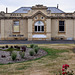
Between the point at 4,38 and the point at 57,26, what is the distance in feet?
41.4

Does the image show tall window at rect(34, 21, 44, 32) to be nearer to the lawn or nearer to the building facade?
the building facade

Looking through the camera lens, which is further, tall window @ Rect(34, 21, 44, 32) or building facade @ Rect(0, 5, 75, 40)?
building facade @ Rect(0, 5, 75, 40)

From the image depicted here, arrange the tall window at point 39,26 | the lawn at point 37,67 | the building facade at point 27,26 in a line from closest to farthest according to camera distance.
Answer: the lawn at point 37,67
the tall window at point 39,26
the building facade at point 27,26

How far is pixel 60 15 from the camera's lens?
28141 millimetres

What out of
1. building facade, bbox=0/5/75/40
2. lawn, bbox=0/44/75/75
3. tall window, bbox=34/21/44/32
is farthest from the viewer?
building facade, bbox=0/5/75/40

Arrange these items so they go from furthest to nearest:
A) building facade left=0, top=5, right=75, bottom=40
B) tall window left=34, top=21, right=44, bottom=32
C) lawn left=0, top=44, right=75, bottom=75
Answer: building facade left=0, top=5, right=75, bottom=40, tall window left=34, top=21, right=44, bottom=32, lawn left=0, top=44, right=75, bottom=75

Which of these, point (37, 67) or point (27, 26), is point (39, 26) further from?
Result: point (37, 67)

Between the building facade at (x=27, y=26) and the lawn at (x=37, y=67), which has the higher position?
the building facade at (x=27, y=26)

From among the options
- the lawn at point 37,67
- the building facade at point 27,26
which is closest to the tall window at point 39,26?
the building facade at point 27,26

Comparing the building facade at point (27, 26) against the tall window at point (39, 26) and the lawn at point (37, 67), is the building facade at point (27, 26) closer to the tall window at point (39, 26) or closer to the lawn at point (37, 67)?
the tall window at point (39, 26)

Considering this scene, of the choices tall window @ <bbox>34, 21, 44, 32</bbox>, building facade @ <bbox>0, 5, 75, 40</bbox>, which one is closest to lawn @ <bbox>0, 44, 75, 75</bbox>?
tall window @ <bbox>34, 21, 44, 32</bbox>

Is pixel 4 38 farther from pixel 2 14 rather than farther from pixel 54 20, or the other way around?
pixel 54 20

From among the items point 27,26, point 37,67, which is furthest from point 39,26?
point 37,67

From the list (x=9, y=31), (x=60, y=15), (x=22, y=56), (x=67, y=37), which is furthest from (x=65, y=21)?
(x=22, y=56)
